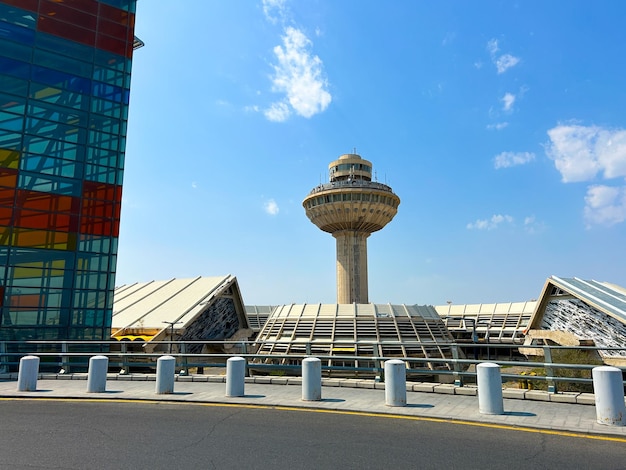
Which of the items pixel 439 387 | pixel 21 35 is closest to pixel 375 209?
pixel 21 35

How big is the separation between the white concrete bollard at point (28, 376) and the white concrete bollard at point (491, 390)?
12649 mm

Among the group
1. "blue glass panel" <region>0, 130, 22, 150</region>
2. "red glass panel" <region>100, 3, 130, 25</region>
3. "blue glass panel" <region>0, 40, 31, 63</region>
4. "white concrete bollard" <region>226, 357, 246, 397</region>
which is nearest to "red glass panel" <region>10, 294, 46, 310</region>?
"blue glass panel" <region>0, 130, 22, 150</region>

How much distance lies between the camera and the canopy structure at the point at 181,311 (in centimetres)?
4203

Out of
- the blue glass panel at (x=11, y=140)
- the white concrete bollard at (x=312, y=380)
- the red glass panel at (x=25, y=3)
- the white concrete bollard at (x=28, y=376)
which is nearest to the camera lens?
the white concrete bollard at (x=312, y=380)

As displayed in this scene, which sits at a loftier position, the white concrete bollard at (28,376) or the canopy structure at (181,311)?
the canopy structure at (181,311)

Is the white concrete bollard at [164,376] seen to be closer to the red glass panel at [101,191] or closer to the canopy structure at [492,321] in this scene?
the red glass panel at [101,191]

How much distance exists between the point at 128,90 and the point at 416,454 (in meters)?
29.5

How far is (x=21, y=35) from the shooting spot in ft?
81.0

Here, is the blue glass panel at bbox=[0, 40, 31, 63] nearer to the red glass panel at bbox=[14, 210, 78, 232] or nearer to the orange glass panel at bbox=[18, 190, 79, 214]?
Answer: the orange glass panel at bbox=[18, 190, 79, 214]

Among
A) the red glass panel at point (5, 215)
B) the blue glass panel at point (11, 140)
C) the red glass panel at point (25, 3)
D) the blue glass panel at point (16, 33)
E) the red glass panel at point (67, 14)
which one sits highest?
the red glass panel at point (67, 14)

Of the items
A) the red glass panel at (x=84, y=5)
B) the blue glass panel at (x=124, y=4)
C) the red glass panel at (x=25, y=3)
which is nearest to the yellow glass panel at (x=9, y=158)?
the red glass panel at (x=25, y=3)

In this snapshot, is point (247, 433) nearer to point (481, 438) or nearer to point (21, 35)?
point (481, 438)

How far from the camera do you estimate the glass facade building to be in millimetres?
23188

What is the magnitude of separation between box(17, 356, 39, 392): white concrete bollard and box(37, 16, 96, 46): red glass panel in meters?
21.4
